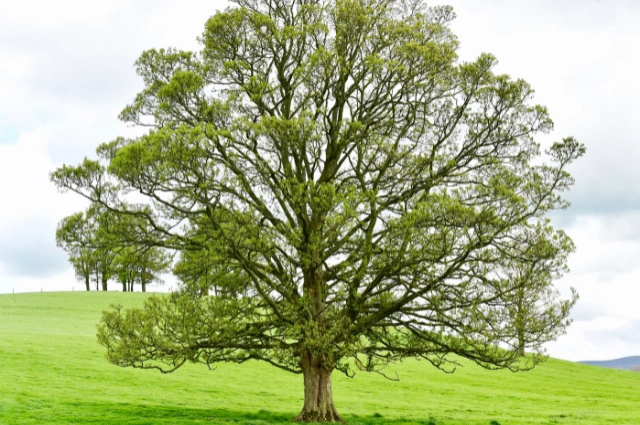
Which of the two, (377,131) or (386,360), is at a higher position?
(377,131)

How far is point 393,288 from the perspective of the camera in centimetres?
2144

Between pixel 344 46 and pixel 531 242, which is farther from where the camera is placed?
pixel 344 46

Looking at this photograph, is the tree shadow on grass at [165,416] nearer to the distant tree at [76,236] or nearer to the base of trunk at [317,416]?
the base of trunk at [317,416]

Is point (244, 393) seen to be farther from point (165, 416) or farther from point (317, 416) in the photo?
point (317, 416)

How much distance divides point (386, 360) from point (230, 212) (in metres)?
7.57

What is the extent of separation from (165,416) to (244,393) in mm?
10767

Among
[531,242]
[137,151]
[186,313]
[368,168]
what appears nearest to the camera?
[137,151]

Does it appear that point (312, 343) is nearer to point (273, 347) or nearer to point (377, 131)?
point (273, 347)

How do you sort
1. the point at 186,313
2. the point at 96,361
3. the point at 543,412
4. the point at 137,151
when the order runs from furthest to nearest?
the point at 96,361, the point at 543,412, the point at 186,313, the point at 137,151

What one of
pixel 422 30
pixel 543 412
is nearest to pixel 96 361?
pixel 543 412

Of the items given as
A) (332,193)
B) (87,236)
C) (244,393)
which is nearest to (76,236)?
(87,236)

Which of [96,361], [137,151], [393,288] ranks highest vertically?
[137,151]

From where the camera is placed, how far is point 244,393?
3475 centimetres

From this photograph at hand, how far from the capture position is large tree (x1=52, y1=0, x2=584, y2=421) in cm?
1867
